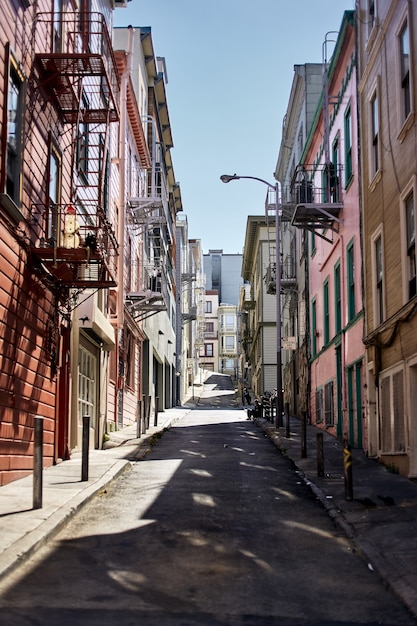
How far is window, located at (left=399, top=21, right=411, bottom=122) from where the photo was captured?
1386 cm

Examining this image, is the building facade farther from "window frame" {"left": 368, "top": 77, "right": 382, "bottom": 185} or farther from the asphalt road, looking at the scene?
the asphalt road

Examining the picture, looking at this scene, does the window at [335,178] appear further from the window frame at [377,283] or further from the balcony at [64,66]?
the balcony at [64,66]

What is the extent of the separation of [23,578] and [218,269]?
12828 cm

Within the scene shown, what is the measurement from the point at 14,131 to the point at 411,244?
6.58 meters

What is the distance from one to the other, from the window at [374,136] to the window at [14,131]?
732 cm

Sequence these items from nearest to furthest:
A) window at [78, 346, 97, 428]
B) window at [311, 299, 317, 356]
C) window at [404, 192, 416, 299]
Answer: window at [404, 192, 416, 299] < window at [78, 346, 97, 428] < window at [311, 299, 317, 356]

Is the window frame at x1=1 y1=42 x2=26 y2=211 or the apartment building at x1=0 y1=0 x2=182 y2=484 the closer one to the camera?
the window frame at x1=1 y1=42 x2=26 y2=211

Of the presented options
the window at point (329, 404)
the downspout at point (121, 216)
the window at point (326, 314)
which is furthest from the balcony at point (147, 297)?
the window at point (329, 404)

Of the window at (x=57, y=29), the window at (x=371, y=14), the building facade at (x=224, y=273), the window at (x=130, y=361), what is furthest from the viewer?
the building facade at (x=224, y=273)

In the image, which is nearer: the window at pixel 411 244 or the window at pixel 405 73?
the window at pixel 411 244

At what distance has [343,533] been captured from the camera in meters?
9.66

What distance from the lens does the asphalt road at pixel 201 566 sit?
630cm

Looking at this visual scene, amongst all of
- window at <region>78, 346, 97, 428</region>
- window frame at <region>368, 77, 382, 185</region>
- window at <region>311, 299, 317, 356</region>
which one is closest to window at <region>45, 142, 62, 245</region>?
window at <region>78, 346, 97, 428</region>

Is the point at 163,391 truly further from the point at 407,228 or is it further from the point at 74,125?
the point at 407,228
